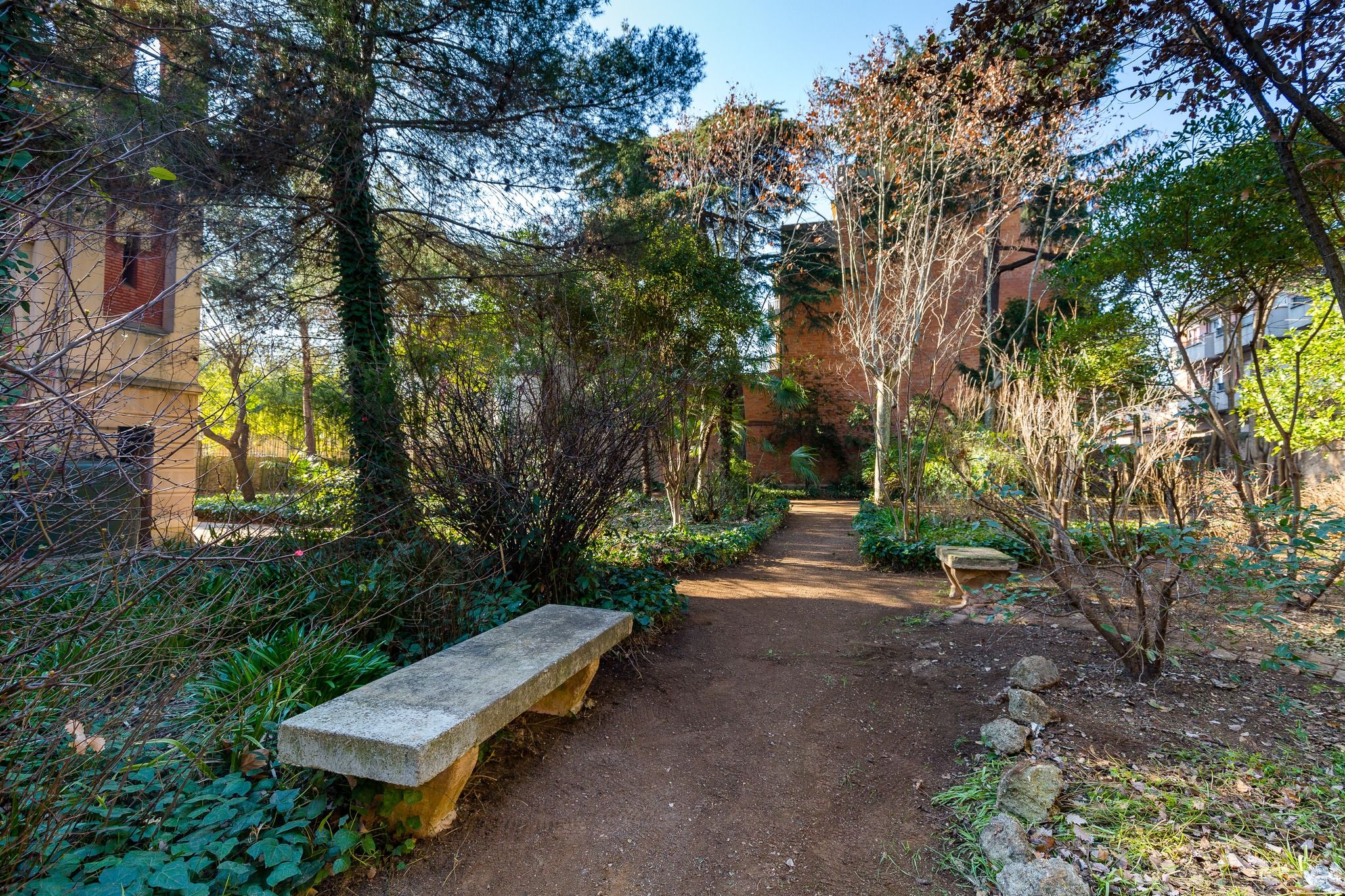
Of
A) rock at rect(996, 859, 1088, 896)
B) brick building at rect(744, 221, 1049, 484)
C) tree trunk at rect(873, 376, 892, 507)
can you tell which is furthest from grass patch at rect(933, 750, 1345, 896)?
brick building at rect(744, 221, 1049, 484)

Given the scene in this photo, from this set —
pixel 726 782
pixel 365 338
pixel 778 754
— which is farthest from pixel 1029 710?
pixel 365 338

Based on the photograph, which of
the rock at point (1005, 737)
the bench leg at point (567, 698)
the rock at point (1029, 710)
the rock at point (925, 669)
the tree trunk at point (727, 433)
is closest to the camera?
the rock at point (1005, 737)

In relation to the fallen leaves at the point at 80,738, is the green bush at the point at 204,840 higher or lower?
lower

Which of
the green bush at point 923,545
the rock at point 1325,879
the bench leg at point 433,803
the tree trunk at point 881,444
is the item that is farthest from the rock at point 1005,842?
the tree trunk at point 881,444

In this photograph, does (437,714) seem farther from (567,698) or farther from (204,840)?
(567,698)

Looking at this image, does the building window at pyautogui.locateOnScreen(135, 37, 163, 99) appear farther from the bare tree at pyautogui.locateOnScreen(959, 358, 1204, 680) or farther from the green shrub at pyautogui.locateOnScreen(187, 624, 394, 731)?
the bare tree at pyautogui.locateOnScreen(959, 358, 1204, 680)

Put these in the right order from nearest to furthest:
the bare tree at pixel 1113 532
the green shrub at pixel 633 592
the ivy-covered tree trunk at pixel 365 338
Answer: the bare tree at pixel 1113 532 → the green shrub at pixel 633 592 → the ivy-covered tree trunk at pixel 365 338

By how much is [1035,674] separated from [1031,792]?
4.05 ft

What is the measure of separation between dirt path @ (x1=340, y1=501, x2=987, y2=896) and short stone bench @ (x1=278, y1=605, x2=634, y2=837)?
24cm

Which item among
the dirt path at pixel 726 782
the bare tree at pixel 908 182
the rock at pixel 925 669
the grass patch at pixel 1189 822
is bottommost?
the dirt path at pixel 726 782

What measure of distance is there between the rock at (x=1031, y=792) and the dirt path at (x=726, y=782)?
32cm

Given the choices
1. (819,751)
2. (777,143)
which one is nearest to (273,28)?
(819,751)

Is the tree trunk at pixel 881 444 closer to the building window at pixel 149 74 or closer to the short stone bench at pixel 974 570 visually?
the short stone bench at pixel 974 570

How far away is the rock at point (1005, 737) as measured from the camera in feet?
9.88
